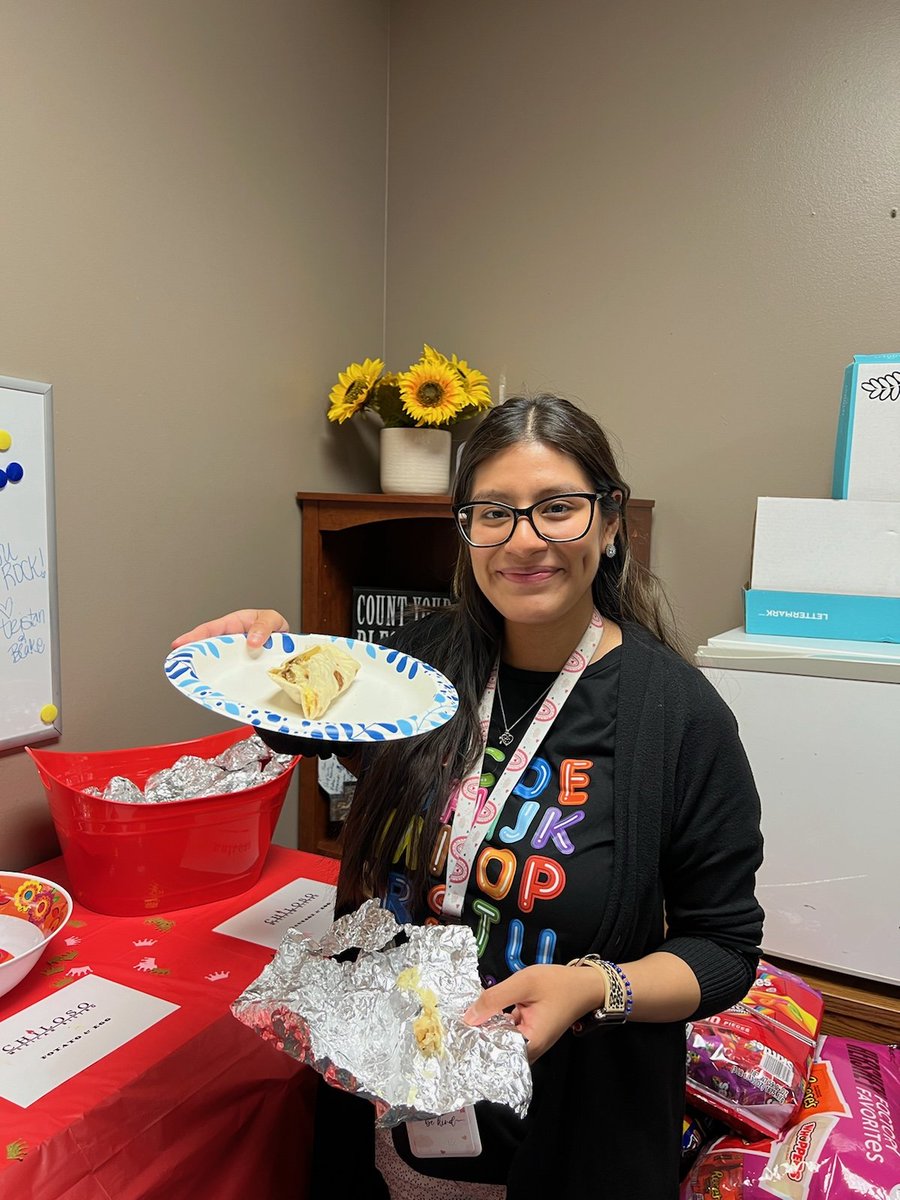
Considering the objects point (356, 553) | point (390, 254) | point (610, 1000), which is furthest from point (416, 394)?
point (610, 1000)

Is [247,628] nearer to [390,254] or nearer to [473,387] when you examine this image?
[473,387]

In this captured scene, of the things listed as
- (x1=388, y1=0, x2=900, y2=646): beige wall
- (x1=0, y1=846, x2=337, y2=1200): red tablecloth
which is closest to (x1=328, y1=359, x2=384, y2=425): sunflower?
(x1=388, y1=0, x2=900, y2=646): beige wall

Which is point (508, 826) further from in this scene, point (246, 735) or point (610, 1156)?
point (246, 735)

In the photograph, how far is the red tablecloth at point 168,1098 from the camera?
2.65 feet

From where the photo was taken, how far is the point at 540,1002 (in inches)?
30.5

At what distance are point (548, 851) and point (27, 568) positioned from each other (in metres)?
0.96

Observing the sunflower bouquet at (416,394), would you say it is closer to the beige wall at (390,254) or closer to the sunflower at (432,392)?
the sunflower at (432,392)

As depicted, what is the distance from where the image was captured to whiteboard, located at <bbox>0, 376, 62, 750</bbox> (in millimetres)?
1283

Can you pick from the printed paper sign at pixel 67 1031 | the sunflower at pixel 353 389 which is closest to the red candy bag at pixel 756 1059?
the printed paper sign at pixel 67 1031

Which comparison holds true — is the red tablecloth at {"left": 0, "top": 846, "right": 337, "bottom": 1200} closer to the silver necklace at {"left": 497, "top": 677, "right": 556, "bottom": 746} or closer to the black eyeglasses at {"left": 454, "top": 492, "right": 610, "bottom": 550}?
the silver necklace at {"left": 497, "top": 677, "right": 556, "bottom": 746}

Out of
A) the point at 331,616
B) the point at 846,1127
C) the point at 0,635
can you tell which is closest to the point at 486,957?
the point at 846,1127

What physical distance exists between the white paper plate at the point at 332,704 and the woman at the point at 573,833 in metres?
0.04

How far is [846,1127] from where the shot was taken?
1.19m

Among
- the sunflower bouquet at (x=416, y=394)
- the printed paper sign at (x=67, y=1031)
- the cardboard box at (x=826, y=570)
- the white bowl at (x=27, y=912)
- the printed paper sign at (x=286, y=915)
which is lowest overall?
the printed paper sign at (x=286, y=915)
